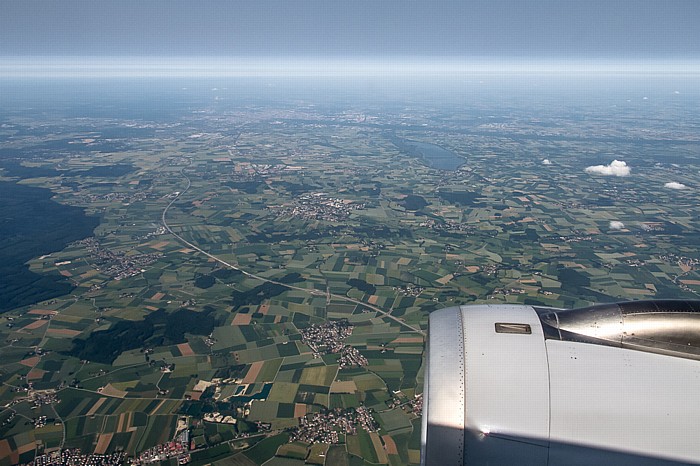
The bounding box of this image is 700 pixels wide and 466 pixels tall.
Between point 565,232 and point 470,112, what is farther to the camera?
point 470,112

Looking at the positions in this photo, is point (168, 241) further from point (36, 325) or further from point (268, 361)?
point (268, 361)

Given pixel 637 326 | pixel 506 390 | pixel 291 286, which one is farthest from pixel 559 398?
pixel 291 286

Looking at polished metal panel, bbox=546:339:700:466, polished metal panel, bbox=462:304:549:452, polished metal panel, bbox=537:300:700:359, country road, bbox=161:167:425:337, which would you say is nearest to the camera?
polished metal panel, bbox=546:339:700:466

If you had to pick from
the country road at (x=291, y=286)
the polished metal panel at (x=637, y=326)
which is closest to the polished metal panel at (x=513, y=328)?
the polished metal panel at (x=637, y=326)

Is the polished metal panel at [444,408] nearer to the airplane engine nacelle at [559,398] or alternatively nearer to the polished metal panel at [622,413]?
the airplane engine nacelle at [559,398]

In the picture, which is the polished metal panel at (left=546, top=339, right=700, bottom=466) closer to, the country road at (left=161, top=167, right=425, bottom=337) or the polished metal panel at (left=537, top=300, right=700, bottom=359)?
the polished metal panel at (left=537, top=300, right=700, bottom=359)

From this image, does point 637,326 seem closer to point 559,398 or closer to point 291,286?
point 559,398

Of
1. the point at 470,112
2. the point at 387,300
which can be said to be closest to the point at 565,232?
the point at 387,300

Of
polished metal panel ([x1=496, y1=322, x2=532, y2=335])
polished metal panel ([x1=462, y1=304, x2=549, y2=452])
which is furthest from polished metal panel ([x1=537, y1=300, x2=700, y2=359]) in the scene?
polished metal panel ([x1=462, y1=304, x2=549, y2=452])

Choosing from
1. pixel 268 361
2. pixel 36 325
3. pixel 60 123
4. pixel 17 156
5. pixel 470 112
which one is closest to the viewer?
pixel 268 361
